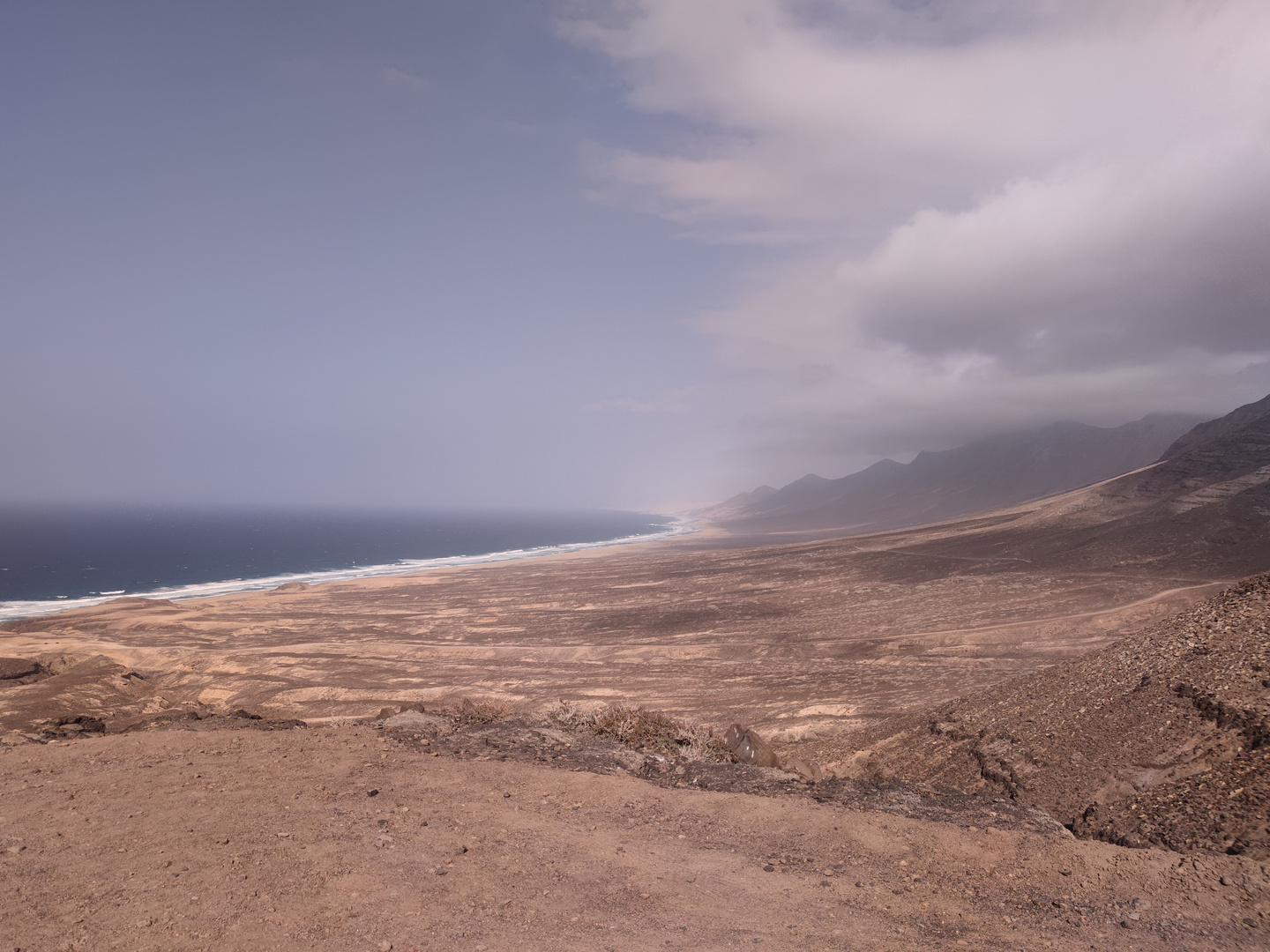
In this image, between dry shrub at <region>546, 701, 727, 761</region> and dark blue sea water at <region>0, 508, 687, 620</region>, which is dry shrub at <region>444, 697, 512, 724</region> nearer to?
dry shrub at <region>546, 701, 727, 761</region>

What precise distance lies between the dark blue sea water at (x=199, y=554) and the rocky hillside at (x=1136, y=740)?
74326mm

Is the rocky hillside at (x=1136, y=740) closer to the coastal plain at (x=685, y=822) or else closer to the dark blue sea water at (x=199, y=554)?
the coastal plain at (x=685, y=822)

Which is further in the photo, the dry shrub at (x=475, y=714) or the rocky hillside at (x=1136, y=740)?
the dry shrub at (x=475, y=714)

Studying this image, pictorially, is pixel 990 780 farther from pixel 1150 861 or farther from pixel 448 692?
pixel 448 692

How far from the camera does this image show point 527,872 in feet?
20.7

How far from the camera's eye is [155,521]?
Answer: 18925cm

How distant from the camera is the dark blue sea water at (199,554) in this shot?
69.8m

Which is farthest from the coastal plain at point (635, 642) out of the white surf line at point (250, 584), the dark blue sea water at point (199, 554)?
the dark blue sea water at point (199, 554)

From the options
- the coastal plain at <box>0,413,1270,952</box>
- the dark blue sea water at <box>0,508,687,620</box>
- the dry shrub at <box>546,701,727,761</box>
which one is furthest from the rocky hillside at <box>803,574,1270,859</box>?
the dark blue sea water at <box>0,508,687,620</box>

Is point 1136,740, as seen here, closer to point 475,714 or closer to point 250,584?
point 475,714

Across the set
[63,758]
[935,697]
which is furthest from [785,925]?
[935,697]

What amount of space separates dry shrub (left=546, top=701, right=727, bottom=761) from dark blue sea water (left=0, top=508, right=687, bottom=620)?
225 feet

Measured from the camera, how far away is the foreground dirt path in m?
5.24

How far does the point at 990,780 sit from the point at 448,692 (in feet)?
67.9
